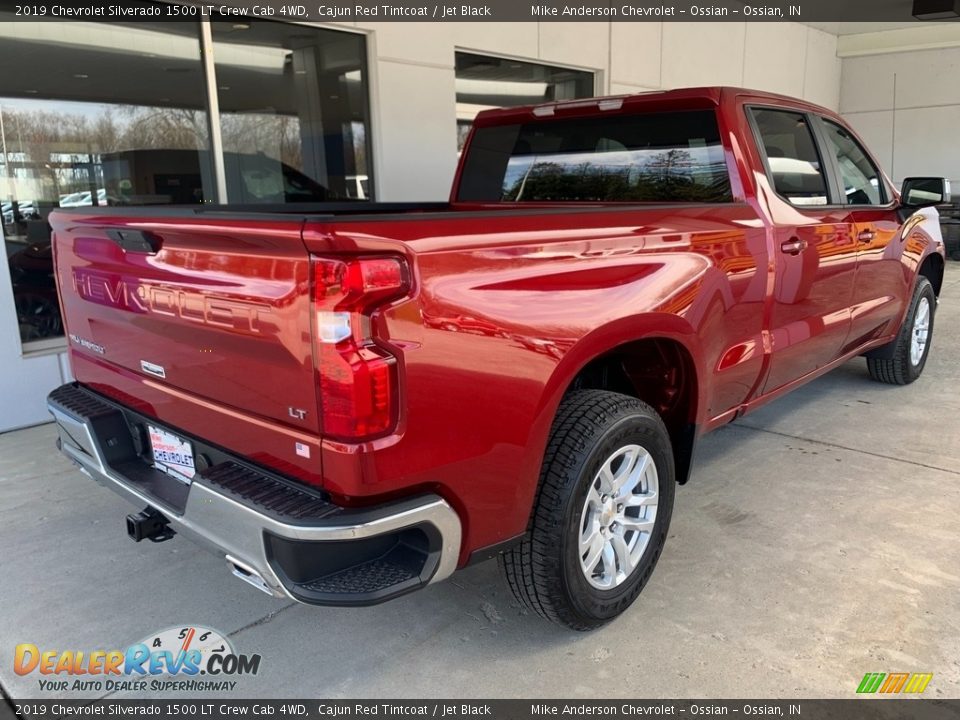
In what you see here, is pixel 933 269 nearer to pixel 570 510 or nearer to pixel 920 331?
pixel 920 331

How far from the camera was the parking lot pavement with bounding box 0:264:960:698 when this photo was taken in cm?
251

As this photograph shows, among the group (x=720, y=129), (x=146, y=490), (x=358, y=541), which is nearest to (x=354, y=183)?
(x=720, y=129)

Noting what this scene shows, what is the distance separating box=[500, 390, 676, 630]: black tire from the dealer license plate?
108 centimetres

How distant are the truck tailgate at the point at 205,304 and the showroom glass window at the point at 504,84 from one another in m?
5.50

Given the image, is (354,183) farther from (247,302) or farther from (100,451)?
(247,302)

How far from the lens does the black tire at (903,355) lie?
17.6 ft

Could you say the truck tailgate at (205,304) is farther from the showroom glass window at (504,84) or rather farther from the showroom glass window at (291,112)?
the showroom glass window at (504,84)

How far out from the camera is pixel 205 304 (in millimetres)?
2174

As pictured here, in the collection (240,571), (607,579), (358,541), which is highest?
(358,541)

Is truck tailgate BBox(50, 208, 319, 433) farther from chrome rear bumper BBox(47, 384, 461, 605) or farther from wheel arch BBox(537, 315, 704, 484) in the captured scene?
wheel arch BBox(537, 315, 704, 484)

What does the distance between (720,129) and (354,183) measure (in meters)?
4.54

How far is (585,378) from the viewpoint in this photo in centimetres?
306

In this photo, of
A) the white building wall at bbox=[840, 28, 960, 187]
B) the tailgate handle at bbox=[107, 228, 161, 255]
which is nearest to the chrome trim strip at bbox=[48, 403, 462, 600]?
the tailgate handle at bbox=[107, 228, 161, 255]

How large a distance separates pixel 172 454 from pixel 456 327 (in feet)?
3.83
